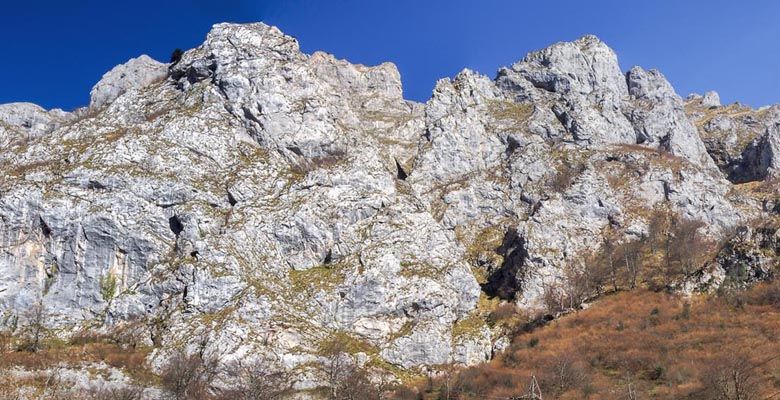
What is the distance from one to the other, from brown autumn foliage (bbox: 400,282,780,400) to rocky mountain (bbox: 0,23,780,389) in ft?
→ 19.5

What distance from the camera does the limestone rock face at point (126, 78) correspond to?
445 feet

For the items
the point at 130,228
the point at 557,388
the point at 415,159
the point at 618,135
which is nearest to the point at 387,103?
the point at 415,159

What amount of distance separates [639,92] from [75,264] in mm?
144978

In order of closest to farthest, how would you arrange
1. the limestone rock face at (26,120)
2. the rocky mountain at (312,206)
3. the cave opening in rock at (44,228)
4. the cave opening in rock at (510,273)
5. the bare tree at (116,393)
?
the bare tree at (116,393)
the rocky mountain at (312,206)
the cave opening in rock at (44,228)
the cave opening in rock at (510,273)
the limestone rock face at (26,120)

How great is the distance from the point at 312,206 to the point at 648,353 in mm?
51204

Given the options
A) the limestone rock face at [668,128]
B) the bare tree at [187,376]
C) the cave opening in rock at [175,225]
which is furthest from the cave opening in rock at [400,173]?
the bare tree at [187,376]

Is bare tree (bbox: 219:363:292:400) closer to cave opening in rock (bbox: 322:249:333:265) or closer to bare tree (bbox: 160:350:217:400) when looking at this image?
bare tree (bbox: 160:350:217:400)

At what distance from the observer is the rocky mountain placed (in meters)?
82.9

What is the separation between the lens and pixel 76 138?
10625 centimetres

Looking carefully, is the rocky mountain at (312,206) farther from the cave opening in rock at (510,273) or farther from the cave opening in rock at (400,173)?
the cave opening in rock at (400,173)

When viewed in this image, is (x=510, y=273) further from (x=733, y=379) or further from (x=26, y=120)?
(x=26, y=120)

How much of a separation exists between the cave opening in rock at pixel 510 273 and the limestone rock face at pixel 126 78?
81744 millimetres

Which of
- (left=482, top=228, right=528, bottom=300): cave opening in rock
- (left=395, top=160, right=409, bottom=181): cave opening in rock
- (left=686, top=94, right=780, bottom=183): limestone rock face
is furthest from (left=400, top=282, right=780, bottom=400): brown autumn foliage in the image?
(left=686, top=94, right=780, bottom=183): limestone rock face

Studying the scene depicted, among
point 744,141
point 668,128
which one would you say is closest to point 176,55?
point 668,128
